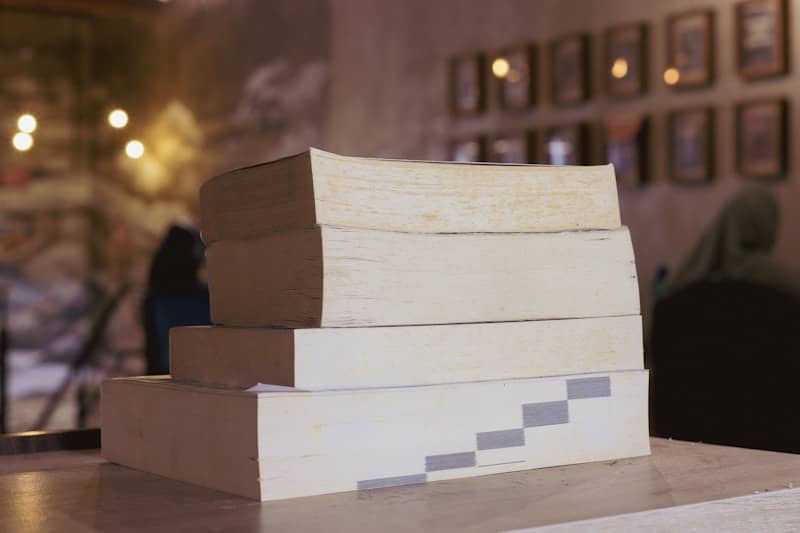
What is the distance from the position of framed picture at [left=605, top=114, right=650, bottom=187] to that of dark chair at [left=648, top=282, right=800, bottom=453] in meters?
0.94

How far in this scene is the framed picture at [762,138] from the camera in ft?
15.1

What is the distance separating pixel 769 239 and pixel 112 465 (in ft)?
13.8

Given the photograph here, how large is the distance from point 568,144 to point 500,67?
0.65 m

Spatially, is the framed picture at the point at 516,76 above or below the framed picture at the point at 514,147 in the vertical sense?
above

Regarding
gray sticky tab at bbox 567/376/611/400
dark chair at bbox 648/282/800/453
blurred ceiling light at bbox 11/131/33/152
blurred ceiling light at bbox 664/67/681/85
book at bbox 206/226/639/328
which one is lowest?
dark chair at bbox 648/282/800/453

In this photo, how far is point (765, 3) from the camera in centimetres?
465

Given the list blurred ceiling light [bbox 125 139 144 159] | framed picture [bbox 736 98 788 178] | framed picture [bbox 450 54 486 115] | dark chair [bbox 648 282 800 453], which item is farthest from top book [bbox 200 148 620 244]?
blurred ceiling light [bbox 125 139 144 159]

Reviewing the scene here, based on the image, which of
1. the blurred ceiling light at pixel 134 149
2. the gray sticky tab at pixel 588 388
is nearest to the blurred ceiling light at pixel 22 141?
the blurred ceiling light at pixel 134 149

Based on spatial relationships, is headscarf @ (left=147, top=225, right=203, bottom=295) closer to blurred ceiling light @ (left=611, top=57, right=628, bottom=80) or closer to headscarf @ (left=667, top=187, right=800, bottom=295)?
headscarf @ (left=667, top=187, right=800, bottom=295)

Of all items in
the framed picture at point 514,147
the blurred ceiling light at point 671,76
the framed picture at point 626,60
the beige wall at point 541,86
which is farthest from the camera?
the framed picture at point 514,147

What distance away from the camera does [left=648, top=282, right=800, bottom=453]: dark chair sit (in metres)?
4.18

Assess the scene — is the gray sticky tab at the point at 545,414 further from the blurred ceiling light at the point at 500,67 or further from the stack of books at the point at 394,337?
the blurred ceiling light at the point at 500,67

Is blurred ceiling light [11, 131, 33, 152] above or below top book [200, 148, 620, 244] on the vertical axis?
above

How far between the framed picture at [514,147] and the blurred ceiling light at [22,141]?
16.2 feet
